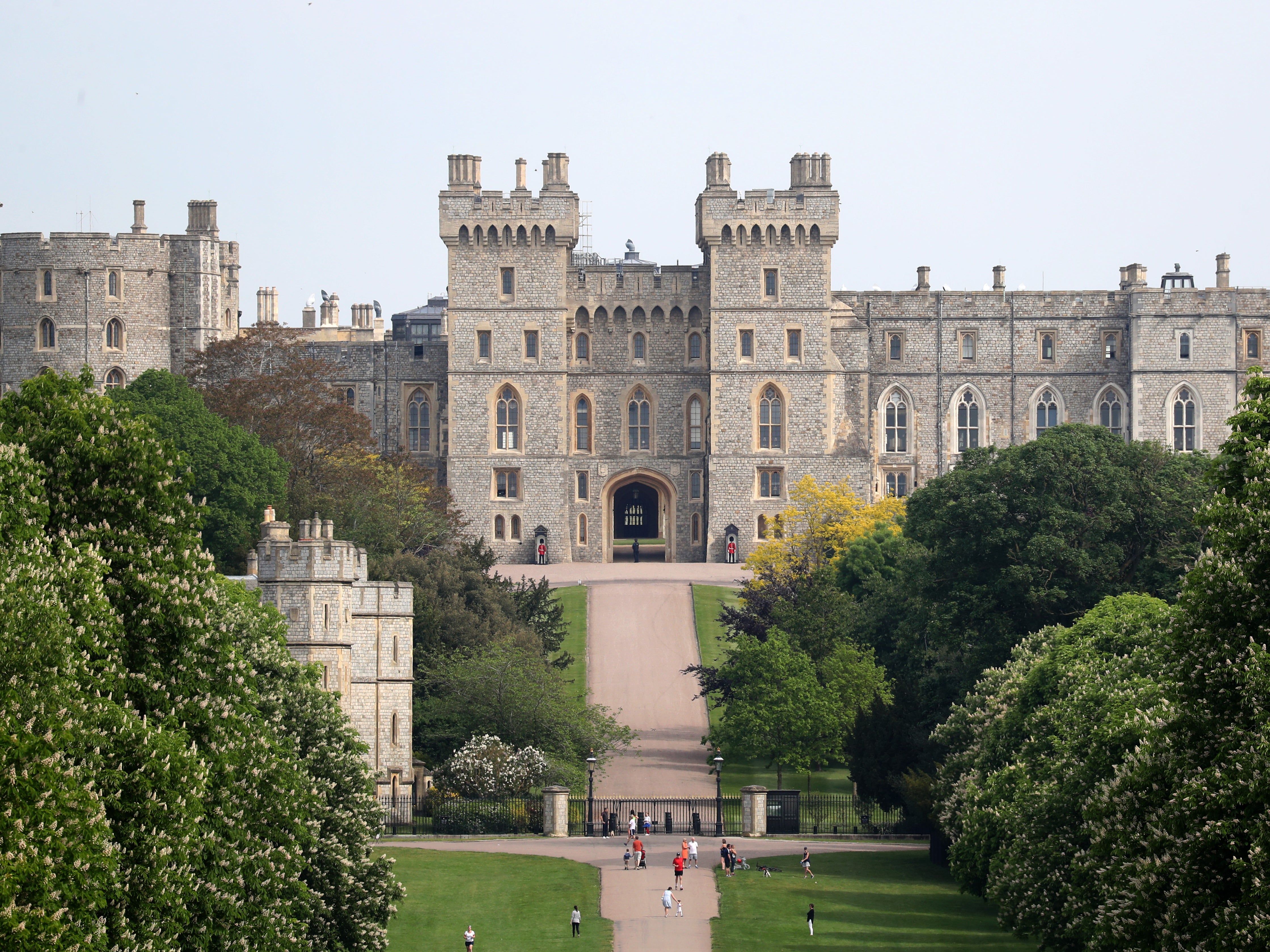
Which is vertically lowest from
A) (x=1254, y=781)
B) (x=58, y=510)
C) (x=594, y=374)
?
(x=1254, y=781)

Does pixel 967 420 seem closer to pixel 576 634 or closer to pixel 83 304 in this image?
pixel 576 634

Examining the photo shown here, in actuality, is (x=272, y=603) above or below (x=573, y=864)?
above

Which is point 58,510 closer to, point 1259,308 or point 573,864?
point 573,864

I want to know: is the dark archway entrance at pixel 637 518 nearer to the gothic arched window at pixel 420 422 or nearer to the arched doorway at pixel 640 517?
the arched doorway at pixel 640 517

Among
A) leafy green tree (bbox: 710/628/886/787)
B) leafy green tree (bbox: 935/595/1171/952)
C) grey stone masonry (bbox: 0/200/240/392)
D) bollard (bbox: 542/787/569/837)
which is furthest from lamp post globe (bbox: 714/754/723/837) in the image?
grey stone masonry (bbox: 0/200/240/392)

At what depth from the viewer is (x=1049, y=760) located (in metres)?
28.1

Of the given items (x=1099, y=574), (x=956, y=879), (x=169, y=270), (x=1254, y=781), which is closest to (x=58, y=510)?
(x=1254, y=781)

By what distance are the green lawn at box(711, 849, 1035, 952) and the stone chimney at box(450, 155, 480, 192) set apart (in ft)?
129

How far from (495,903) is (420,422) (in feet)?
145

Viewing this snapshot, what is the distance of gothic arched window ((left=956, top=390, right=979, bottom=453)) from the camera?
7562 centimetres

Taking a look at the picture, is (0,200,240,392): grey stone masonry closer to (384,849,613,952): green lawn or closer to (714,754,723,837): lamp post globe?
(714,754,723,837): lamp post globe

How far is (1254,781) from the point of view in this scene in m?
17.1

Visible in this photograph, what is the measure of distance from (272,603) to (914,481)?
136 ft

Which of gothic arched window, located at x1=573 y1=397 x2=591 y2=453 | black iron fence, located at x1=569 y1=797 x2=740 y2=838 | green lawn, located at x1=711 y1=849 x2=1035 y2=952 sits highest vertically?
gothic arched window, located at x1=573 y1=397 x2=591 y2=453
